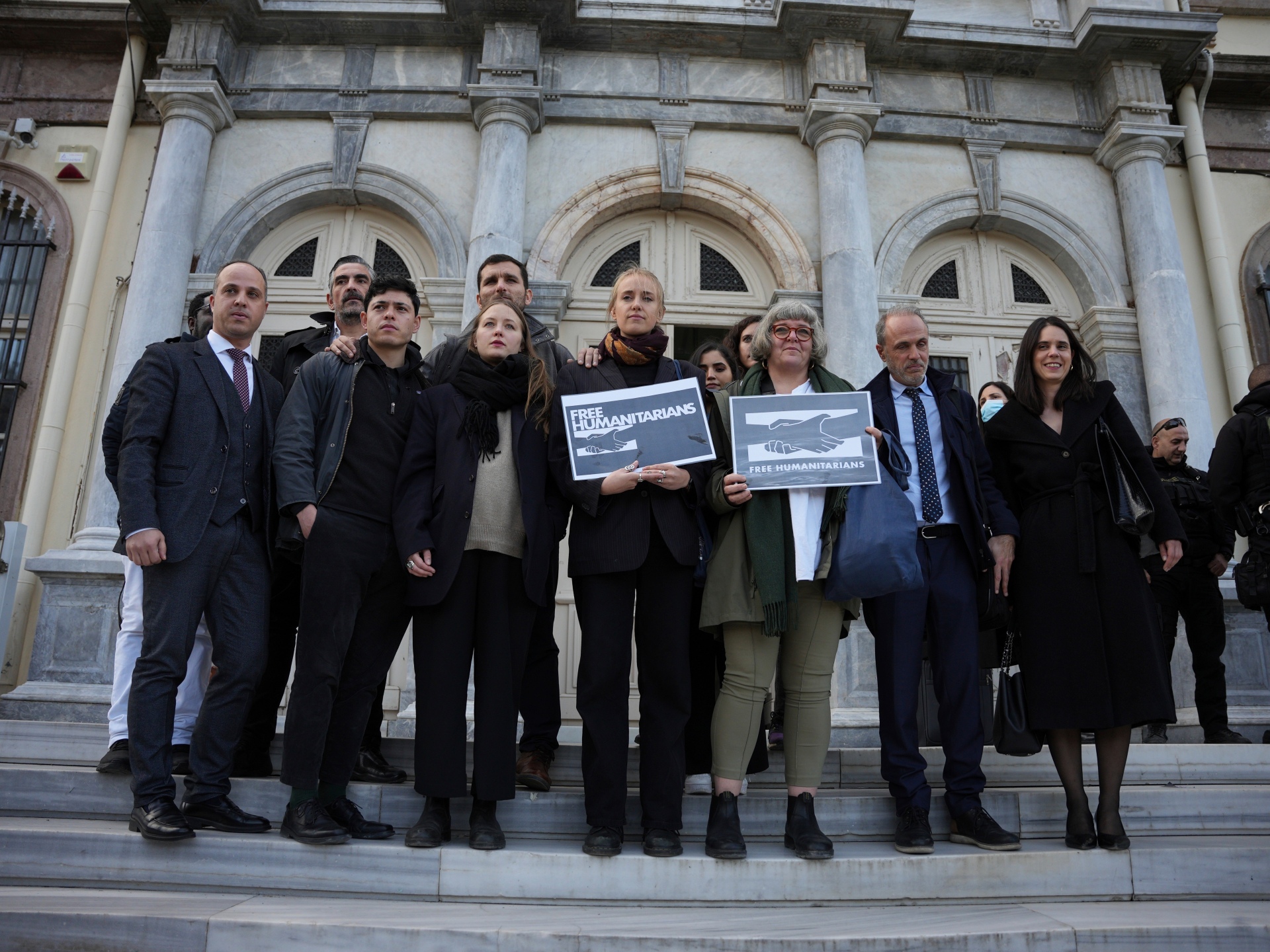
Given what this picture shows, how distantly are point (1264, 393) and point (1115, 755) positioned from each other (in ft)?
10.4

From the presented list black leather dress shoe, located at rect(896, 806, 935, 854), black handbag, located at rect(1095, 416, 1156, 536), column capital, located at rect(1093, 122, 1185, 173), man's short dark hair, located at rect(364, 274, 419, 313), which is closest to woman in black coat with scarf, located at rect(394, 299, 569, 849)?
man's short dark hair, located at rect(364, 274, 419, 313)

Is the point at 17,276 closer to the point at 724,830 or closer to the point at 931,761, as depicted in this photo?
the point at 724,830

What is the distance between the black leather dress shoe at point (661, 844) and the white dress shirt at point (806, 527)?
1.02 m

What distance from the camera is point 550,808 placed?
3.52m

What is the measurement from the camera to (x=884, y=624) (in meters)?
3.53

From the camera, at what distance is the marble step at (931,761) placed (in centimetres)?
436

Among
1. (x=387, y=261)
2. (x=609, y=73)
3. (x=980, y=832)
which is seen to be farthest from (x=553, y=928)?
(x=609, y=73)

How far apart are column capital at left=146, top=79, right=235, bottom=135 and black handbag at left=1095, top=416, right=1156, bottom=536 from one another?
24.7ft

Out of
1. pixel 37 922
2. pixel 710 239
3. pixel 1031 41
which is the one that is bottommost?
pixel 37 922

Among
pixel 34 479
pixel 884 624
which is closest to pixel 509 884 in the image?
pixel 884 624

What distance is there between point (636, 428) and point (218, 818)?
80.6 inches

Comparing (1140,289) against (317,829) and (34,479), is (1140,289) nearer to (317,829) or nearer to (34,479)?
(317,829)

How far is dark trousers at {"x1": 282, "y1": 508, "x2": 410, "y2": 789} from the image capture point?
3.19 m

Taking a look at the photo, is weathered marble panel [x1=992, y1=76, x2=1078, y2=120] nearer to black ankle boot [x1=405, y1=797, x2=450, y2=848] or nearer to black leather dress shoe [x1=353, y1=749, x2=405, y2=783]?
black leather dress shoe [x1=353, y1=749, x2=405, y2=783]
